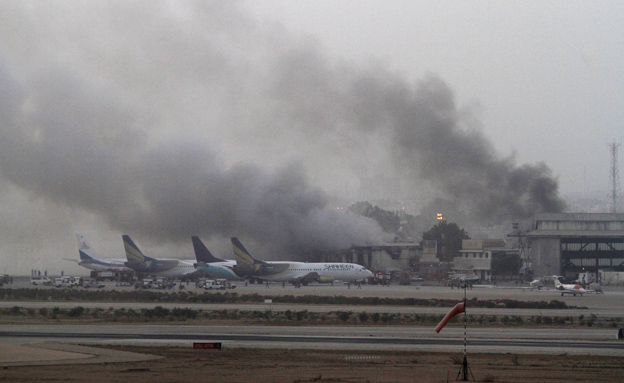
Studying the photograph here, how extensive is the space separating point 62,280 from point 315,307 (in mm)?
51350

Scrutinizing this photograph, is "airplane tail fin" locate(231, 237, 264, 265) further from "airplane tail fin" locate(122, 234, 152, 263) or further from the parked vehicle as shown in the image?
the parked vehicle

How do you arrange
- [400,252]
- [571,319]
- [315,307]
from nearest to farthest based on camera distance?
[571,319], [315,307], [400,252]

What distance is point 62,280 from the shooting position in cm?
9462

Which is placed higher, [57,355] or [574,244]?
[574,244]

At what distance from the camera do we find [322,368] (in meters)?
25.5

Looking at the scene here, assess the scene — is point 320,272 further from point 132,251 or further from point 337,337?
point 337,337

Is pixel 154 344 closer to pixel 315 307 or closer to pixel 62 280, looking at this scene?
pixel 315 307

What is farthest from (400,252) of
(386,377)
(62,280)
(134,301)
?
(386,377)

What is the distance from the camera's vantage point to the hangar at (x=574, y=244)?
10150 cm

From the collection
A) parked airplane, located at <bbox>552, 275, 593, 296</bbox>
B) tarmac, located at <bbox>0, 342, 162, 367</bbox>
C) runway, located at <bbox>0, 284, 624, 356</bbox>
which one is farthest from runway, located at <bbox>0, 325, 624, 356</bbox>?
parked airplane, located at <bbox>552, 275, 593, 296</bbox>

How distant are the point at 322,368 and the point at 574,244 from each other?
85.9 metres

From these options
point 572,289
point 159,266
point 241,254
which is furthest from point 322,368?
point 159,266

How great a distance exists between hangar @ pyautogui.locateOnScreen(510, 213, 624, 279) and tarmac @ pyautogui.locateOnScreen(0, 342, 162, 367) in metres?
83.6

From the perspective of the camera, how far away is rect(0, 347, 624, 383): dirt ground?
2328 centimetres
